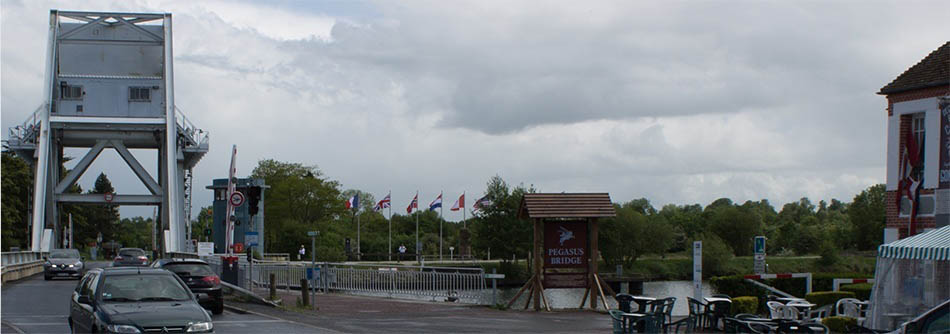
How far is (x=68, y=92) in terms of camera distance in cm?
6156

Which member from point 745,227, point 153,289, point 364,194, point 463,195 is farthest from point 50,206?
point 364,194

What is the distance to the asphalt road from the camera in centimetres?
1898

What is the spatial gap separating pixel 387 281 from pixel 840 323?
1942cm

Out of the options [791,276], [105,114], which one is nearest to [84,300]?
[791,276]

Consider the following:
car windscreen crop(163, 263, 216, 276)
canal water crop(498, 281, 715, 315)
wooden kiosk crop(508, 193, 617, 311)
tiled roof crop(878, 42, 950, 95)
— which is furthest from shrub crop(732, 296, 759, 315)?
car windscreen crop(163, 263, 216, 276)

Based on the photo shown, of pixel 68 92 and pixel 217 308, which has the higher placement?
pixel 68 92

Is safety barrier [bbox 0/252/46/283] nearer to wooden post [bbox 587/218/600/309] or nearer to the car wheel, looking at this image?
the car wheel

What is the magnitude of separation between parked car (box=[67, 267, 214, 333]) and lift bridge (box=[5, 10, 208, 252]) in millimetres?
47028

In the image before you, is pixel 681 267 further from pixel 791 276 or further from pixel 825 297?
pixel 825 297

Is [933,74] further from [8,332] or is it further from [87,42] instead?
[87,42]

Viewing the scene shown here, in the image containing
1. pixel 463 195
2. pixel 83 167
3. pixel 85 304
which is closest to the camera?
pixel 85 304

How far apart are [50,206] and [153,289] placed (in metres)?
51.9

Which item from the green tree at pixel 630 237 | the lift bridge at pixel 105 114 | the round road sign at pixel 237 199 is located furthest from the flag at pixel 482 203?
the round road sign at pixel 237 199

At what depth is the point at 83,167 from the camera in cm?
6062
